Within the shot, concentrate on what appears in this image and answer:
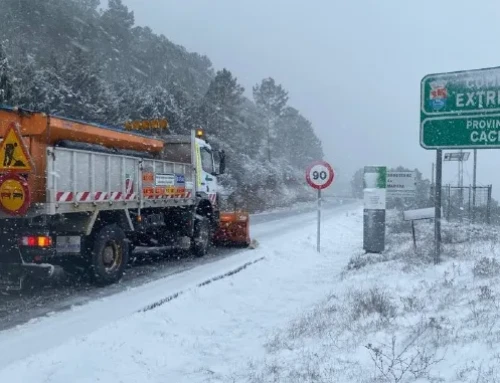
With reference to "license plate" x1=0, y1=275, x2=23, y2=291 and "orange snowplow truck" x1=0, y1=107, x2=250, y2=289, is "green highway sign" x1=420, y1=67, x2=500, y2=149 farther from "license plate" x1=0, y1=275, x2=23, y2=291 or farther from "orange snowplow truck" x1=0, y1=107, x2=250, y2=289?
"license plate" x1=0, y1=275, x2=23, y2=291

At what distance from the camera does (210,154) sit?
561 inches

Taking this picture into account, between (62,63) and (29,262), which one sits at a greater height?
(62,63)

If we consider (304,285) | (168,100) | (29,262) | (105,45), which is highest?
(105,45)

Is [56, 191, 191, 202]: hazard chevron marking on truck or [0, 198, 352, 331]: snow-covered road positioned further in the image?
[56, 191, 191, 202]: hazard chevron marking on truck

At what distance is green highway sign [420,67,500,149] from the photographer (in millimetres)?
9000

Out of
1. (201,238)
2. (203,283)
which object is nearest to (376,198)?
(201,238)

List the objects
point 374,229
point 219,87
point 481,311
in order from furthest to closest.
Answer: point 219,87 → point 374,229 → point 481,311

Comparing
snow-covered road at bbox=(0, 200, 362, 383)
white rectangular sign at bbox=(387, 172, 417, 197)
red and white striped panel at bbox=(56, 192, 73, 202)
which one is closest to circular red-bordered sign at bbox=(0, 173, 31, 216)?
red and white striped panel at bbox=(56, 192, 73, 202)

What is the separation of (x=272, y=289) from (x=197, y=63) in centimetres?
7958

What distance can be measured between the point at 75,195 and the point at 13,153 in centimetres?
124

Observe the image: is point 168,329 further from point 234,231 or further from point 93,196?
point 234,231

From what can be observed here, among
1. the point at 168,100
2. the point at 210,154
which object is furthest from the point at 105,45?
the point at 210,154

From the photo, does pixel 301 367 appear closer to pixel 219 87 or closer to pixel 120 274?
pixel 120 274

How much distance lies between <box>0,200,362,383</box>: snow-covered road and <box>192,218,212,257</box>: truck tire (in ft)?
6.07
